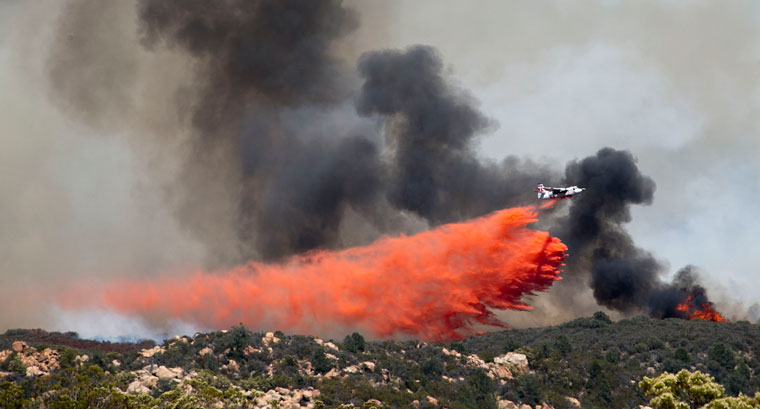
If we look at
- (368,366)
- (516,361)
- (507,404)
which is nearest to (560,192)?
(516,361)

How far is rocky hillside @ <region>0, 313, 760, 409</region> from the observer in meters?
68.9

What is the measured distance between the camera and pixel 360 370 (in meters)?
86.0

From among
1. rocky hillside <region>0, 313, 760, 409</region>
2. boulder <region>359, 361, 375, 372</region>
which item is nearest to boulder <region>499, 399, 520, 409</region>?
rocky hillside <region>0, 313, 760, 409</region>

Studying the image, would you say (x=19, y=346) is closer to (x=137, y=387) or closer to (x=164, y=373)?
(x=164, y=373)

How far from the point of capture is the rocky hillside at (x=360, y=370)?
2714 inches

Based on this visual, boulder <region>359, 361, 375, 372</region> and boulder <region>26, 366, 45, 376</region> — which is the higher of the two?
boulder <region>26, 366, 45, 376</region>

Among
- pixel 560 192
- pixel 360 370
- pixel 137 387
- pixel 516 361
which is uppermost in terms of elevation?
pixel 560 192

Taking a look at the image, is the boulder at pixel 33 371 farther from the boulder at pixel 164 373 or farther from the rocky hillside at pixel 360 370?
the boulder at pixel 164 373

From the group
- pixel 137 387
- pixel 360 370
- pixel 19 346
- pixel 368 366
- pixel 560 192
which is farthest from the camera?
pixel 560 192

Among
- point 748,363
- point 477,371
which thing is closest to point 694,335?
point 748,363

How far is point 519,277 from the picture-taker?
100438mm

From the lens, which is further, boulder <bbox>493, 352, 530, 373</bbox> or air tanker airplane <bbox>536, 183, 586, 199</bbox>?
air tanker airplane <bbox>536, 183, 586, 199</bbox>

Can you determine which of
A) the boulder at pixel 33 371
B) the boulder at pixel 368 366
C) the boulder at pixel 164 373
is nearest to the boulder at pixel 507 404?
the boulder at pixel 368 366

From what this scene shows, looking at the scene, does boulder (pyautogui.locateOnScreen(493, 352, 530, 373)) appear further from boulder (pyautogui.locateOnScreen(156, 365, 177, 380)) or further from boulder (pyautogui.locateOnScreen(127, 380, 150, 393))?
boulder (pyautogui.locateOnScreen(127, 380, 150, 393))
